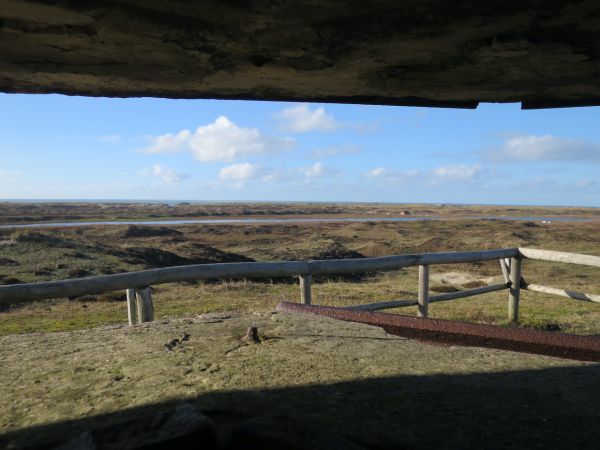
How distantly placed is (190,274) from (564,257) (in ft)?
14.8

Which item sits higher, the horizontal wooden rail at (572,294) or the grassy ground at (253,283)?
the horizontal wooden rail at (572,294)

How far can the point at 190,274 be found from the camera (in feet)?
14.7

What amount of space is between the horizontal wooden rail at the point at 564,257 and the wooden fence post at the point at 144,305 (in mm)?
4774

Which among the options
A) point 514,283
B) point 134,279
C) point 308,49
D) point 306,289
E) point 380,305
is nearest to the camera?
point 308,49

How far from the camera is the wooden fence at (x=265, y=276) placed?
392 cm

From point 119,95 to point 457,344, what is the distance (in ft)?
9.49

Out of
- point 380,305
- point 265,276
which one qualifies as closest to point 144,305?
point 265,276

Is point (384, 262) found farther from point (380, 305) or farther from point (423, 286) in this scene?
point (423, 286)

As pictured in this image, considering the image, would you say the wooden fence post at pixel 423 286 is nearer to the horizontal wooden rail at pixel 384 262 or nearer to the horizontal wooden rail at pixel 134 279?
the horizontal wooden rail at pixel 384 262

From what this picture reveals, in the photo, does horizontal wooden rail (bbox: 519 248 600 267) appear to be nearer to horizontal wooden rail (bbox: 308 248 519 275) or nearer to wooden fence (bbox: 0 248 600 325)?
wooden fence (bbox: 0 248 600 325)

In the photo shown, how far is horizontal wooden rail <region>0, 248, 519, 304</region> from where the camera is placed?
151 inches

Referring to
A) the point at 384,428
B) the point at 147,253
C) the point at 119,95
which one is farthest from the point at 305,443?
the point at 147,253

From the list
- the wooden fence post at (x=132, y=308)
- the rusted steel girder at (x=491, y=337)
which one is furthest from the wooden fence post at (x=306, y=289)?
the wooden fence post at (x=132, y=308)

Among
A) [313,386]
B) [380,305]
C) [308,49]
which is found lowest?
[380,305]
